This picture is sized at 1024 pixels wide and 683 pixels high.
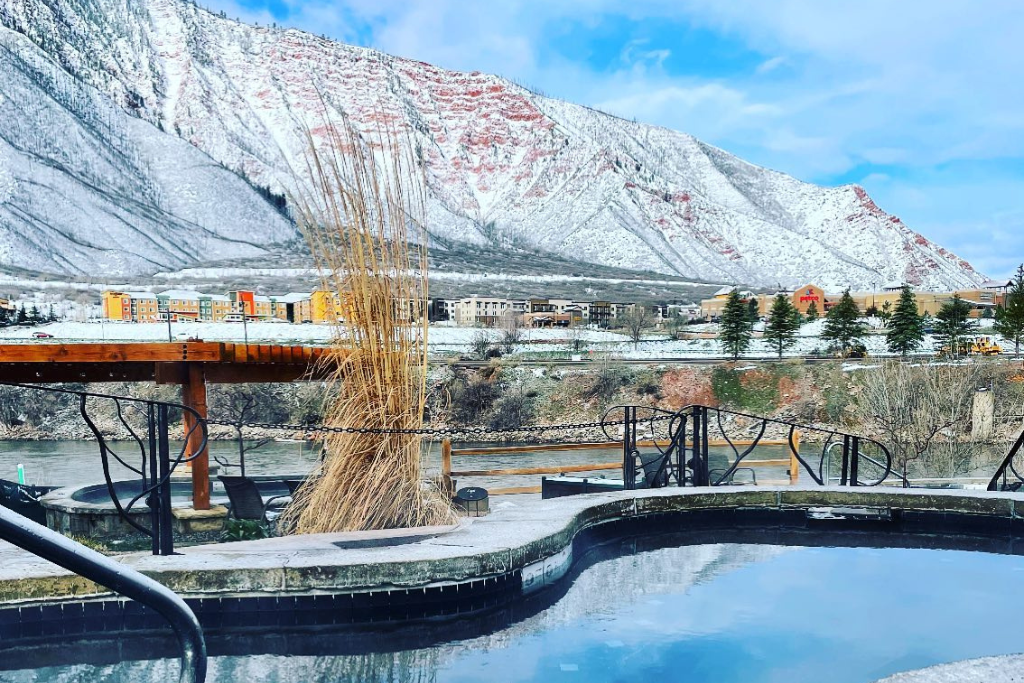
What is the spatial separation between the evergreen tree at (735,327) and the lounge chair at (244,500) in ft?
108

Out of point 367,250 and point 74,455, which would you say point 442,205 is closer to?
point 74,455

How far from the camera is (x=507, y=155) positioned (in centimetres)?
13538

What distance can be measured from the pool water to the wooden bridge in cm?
193

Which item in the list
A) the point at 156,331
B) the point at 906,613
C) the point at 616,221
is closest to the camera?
the point at 906,613

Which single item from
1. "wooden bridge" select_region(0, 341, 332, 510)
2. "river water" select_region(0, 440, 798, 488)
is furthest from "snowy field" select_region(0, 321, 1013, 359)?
"wooden bridge" select_region(0, 341, 332, 510)

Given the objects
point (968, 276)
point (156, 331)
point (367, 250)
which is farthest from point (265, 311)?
point (968, 276)

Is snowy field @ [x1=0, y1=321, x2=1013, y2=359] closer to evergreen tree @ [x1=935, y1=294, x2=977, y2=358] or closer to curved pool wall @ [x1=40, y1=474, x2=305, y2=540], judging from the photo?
evergreen tree @ [x1=935, y1=294, x2=977, y2=358]

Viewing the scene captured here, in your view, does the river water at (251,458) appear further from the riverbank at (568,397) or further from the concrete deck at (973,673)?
the concrete deck at (973,673)

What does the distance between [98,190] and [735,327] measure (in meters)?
78.0

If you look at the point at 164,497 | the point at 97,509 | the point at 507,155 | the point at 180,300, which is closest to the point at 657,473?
the point at 164,497

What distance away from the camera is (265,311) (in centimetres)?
6400

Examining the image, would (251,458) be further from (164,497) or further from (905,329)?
(905,329)

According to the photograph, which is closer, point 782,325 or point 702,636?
point 702,636

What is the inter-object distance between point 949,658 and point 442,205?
118m
